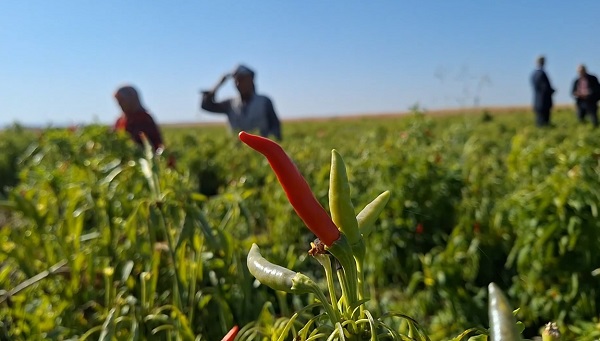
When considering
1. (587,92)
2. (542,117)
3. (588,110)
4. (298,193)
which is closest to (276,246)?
(298,193)

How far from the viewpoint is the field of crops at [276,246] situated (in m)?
1.33

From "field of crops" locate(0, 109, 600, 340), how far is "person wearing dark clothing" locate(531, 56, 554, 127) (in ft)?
19.8

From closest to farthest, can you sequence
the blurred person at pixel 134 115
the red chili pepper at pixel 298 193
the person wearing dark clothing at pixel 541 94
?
the red chili pepper at pixel 298 193
the blurred person at pixel 134 115
the person wearing dark clothing at pixel 541 94

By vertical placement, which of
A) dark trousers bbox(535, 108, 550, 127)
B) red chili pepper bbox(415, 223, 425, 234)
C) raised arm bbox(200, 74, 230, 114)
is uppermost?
raised arm bbox(200, 74, 230, 114)

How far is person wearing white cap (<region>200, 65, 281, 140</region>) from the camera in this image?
209 inches

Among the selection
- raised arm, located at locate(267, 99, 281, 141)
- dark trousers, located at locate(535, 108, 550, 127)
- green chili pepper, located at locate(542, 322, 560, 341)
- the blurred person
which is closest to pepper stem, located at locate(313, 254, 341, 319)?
green chili pepper, located at locate(542, 322, 560, 341)

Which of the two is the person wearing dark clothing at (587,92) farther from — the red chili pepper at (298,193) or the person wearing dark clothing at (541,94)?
the red chili pepper at (298,193)

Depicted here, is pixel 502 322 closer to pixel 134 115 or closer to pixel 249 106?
pixel 134 115

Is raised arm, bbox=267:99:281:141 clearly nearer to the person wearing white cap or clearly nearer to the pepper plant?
the person wearing white cap

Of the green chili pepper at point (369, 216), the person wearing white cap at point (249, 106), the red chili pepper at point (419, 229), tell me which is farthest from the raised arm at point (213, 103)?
the green chili pepper at point (369, 216)

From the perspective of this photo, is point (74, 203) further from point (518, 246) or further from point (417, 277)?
point (518, 246)

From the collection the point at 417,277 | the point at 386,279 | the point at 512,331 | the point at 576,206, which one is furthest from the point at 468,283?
the point at 512,331

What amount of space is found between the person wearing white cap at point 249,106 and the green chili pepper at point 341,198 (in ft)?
15.1

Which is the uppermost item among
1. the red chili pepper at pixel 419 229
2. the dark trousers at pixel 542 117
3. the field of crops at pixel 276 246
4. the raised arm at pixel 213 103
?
the raised arm at pixel 213 103
